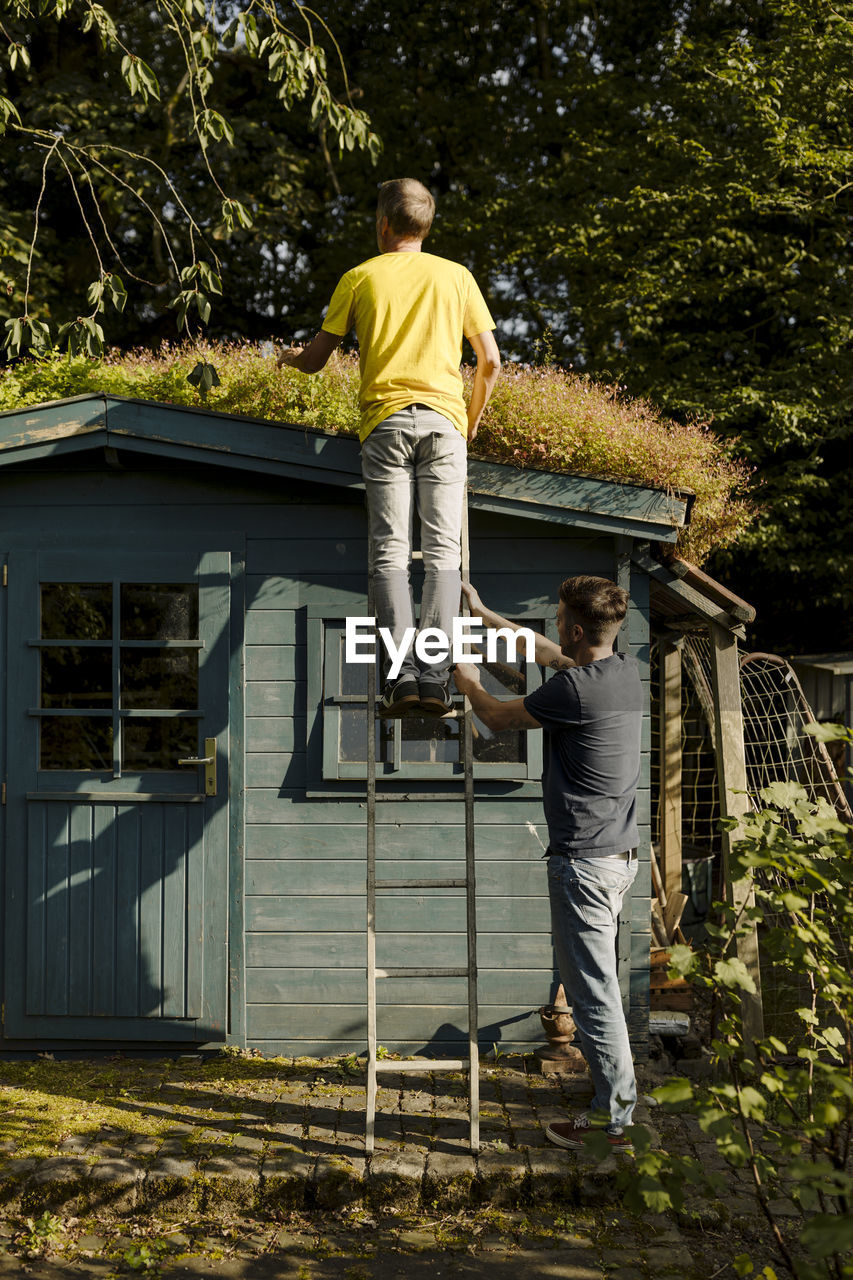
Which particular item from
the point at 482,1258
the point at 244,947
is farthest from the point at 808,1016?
the point at 244,947

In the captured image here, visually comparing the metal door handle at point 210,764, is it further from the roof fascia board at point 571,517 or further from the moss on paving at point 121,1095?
the roof fascia board at point 571,517

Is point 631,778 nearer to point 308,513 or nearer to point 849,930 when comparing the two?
point 849,930

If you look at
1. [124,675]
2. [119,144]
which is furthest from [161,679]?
[119,144]

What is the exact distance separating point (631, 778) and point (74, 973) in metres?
3.00

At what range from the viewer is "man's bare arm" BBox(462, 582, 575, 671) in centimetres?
434

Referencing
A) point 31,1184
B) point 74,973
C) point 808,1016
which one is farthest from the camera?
point 74,973

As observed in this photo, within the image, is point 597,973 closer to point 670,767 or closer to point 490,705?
point 490,705

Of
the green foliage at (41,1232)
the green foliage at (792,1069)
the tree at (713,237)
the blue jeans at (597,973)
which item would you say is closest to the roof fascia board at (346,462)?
the blue jeans at (597,973)

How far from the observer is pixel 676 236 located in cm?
1227

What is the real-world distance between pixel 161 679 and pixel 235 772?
0.59 m

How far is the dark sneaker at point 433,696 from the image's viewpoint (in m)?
3.86

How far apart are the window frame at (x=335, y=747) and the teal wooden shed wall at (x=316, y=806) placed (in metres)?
0.02

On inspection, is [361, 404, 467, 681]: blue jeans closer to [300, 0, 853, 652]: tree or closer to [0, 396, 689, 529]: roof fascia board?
[0, 396, 689, 529]: roof fascia board

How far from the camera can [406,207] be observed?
419 centimetres
